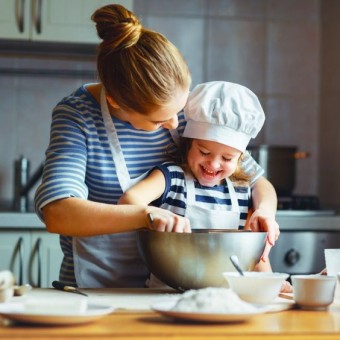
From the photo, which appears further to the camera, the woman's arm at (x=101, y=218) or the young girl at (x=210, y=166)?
the young girl at (x=210, y=166)

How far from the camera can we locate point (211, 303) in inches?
46.8

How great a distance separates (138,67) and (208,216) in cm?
38

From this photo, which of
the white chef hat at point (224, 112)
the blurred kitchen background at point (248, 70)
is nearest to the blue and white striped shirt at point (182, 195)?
the white chef hat at point (224, 112)

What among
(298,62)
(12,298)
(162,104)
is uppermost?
(298,62)

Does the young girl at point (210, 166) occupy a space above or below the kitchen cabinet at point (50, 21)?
below

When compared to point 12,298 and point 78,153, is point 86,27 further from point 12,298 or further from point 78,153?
point 12,298

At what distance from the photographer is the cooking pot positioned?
Result: 3.12 m

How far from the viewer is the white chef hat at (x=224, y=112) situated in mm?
1740

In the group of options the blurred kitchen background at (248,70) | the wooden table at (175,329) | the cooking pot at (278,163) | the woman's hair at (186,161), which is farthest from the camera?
the blurred kitchen background at (248,70)

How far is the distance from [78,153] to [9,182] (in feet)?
5.52

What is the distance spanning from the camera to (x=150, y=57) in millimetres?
1610

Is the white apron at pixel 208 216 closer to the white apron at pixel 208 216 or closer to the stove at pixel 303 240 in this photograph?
the white apron at pixel 208 216

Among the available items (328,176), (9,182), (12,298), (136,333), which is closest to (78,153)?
(12,298)

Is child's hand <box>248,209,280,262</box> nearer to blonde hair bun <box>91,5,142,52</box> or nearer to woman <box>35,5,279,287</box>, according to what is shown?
woman <box>35,5,279,287</box>
